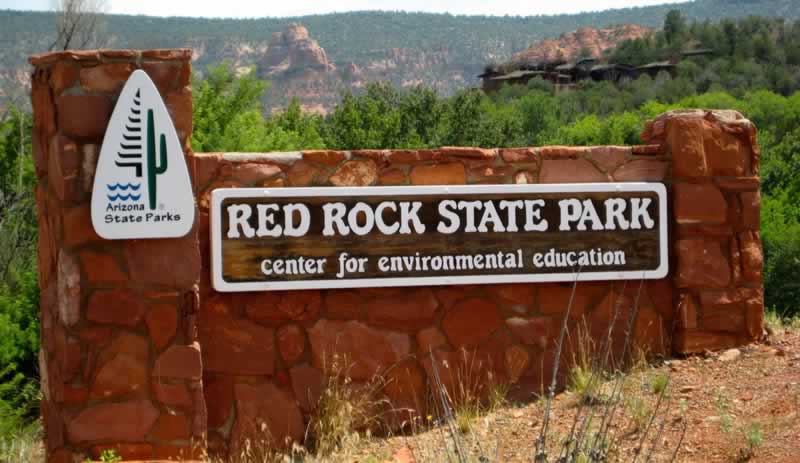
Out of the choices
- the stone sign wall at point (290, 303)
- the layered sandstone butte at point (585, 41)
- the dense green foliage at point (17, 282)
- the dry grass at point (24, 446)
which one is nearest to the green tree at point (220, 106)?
the dense green foliage at point (17, 282)

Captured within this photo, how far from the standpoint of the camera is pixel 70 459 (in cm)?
611

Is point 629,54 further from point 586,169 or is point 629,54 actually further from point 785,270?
point 586,169

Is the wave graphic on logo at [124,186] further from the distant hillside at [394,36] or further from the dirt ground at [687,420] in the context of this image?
the distant hillside at [394,36]

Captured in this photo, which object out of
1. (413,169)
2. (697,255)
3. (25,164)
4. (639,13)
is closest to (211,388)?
(413,169)

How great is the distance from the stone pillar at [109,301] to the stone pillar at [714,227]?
10.0ft

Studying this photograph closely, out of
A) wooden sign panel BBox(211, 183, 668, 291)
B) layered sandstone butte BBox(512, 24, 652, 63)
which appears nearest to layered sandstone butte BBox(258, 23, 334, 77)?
layered sandstone butte BBox(512, 24, 652, 63)

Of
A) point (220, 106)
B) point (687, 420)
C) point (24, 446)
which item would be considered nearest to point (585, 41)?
point (220, 106)

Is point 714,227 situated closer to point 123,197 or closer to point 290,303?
point 290,303

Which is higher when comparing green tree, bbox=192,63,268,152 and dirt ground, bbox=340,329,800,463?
green tree, bbox=192,63,268,152

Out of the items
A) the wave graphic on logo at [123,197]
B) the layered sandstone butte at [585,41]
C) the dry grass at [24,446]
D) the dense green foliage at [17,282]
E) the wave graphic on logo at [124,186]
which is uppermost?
the layered sandstone butte at [585,41]

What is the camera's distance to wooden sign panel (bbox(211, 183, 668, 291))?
6516mm

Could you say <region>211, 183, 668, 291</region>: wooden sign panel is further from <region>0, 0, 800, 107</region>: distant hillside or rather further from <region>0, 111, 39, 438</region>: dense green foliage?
<region>0, 0, 800, 107</region>: distant hillside

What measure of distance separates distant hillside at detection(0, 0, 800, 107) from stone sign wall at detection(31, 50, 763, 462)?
47.7m

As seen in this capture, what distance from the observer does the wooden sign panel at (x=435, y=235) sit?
652 centimetres
